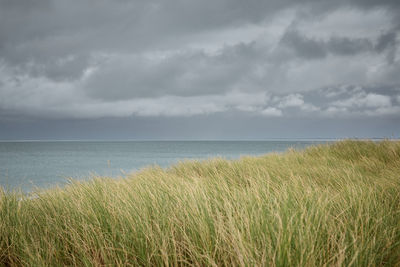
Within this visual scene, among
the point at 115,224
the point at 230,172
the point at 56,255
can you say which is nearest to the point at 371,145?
the point at 230,172

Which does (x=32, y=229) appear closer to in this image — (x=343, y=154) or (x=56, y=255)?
(x=56, y=255)

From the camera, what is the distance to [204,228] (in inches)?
72.3

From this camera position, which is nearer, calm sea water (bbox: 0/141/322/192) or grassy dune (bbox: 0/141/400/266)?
grassy dune (bbox: 0/141/400/266)

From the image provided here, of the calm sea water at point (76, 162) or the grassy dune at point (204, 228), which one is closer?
the grassy dune at point (204, 228)

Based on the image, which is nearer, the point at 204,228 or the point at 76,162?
the point at 204,228

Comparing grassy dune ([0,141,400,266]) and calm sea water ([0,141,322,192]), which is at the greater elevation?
grassy dune ([0,141,400,266])

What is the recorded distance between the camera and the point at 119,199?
2768mm

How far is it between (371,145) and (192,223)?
791 centimetres

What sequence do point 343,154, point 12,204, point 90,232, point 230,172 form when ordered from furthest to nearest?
1. point 343,154
2. point 230,172
3. point 12,204
4. point 90,232

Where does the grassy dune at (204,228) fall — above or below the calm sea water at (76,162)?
above

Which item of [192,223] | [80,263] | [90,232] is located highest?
[192,223]

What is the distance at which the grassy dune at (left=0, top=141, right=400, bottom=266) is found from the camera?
5.13ft

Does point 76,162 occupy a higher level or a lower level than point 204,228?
lower

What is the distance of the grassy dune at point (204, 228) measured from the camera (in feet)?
5.13
